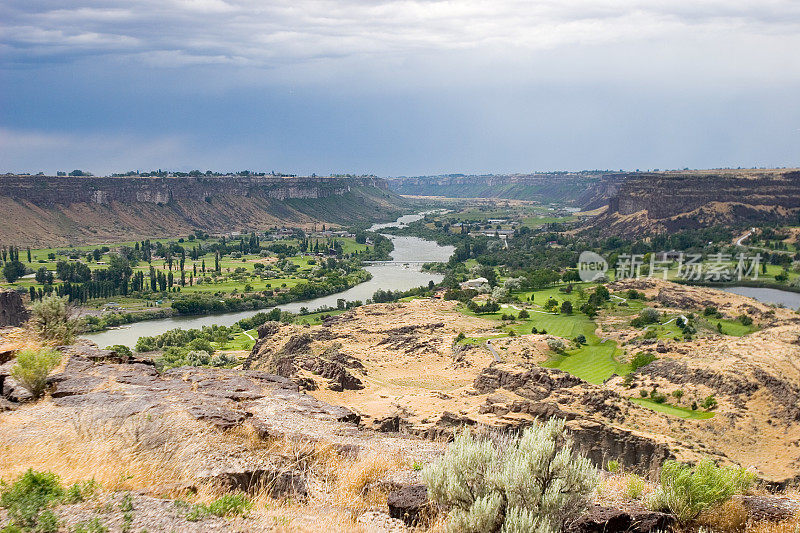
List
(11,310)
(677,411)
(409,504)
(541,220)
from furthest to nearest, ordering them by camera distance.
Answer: (541,220) → (11,310) → (677,411) → (409,504)

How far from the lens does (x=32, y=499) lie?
27.2 ft

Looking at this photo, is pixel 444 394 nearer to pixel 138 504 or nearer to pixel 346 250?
pixel 138 504

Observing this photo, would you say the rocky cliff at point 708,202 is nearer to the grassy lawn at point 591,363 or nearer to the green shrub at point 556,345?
the grassy lawn at point 591,363

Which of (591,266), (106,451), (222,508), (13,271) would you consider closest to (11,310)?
(13,271)

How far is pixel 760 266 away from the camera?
305 feet

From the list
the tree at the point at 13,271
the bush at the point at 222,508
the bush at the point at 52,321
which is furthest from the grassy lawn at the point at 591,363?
the tree at the point at 13,271

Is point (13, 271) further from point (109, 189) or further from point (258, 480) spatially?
point (258, 480)

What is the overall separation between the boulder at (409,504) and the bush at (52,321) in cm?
1627

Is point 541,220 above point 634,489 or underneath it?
underneath

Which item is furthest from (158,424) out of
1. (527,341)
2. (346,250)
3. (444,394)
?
(346,250)

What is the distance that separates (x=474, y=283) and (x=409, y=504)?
256ft

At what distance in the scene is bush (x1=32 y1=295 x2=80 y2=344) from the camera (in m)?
21.2

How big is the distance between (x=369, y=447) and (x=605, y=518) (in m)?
6.03

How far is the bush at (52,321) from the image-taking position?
21172 mm
